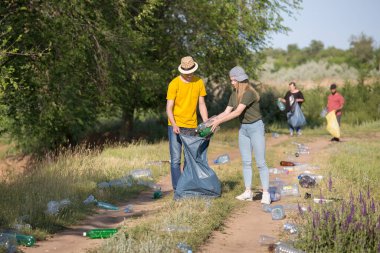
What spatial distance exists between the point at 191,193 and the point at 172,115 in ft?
3.98

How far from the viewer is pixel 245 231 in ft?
23.8

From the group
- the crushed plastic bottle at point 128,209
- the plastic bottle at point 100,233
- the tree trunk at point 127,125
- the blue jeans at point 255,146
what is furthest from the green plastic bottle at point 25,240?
the tree trunk at point 127,125

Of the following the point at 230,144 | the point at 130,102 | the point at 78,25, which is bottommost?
the point at 230,144

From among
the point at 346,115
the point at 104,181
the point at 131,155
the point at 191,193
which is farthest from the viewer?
the point at 346,115

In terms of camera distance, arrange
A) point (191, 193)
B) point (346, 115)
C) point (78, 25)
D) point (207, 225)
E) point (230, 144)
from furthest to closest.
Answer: point (346, 115)
point (230, 144)
point (78, 25)
point (191, 193)
point (207, 225)

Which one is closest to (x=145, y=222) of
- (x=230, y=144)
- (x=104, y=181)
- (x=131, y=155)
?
(x=104, y=181)

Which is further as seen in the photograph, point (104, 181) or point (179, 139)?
point (104, 181)

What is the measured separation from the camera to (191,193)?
8.97 m

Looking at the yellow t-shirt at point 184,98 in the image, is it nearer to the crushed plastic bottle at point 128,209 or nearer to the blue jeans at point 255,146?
the blue jeans at point 255,146

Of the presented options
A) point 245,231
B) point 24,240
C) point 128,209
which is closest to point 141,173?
point 128,209

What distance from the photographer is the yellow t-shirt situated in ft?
29.4

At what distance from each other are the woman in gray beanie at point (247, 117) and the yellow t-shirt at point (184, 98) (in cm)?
48

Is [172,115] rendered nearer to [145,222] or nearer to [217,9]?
[145,222]

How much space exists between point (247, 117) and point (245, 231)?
6.99 ft
